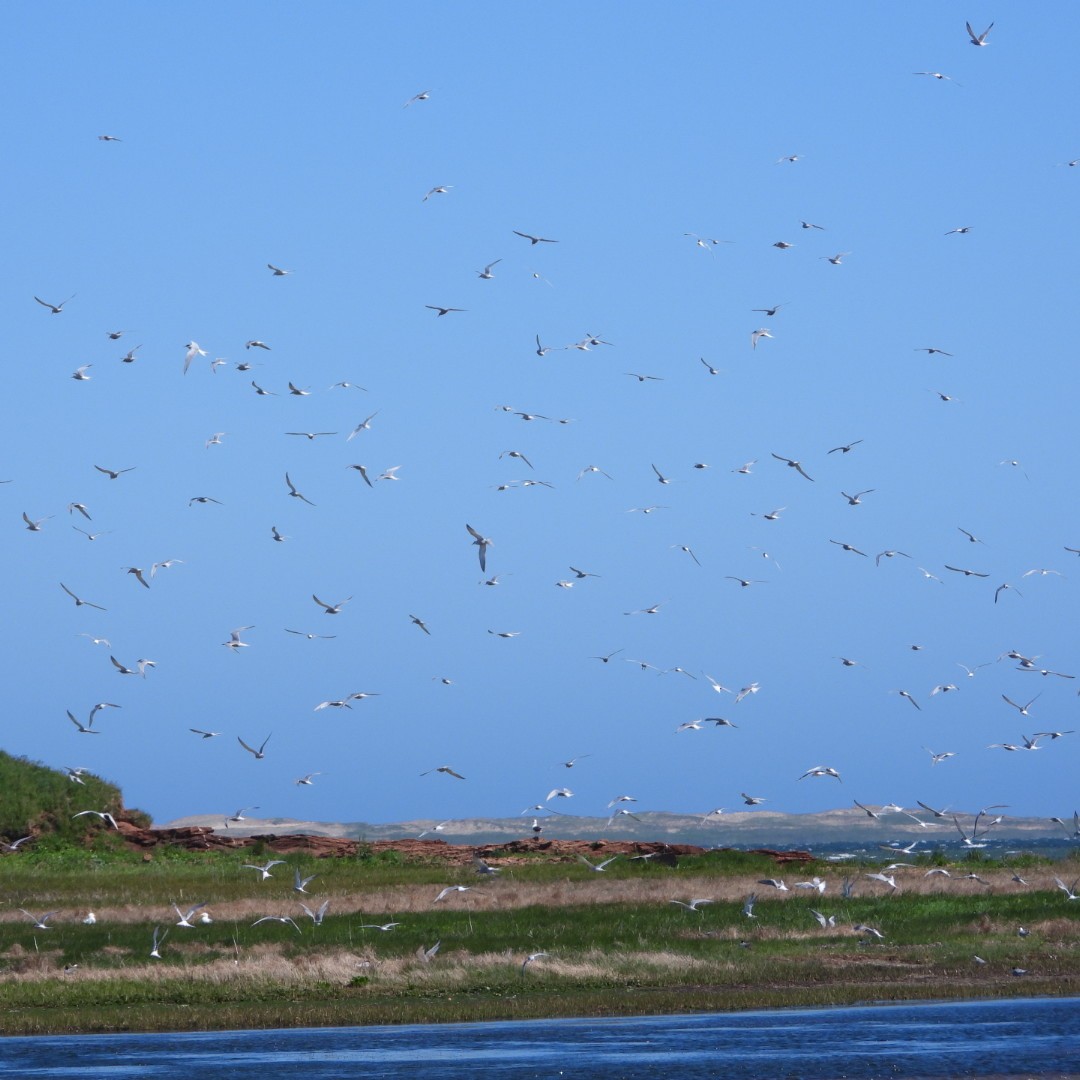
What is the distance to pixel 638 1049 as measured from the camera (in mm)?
29875

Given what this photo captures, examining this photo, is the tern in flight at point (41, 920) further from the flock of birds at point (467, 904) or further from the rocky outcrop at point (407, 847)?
the rocky outcrop at point (407, 847)

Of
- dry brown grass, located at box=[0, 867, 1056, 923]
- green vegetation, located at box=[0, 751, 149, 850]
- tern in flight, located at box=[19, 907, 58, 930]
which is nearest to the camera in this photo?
tern in flight, located at box=[19, 907, 58, 930]

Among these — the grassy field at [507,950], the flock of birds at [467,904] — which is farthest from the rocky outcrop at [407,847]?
the flock of birds at [467,904]

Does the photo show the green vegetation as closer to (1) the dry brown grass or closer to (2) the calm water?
(1) the dry brown grass

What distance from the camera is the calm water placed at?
2783cm

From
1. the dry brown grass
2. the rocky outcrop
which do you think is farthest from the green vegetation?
the dry brown grass

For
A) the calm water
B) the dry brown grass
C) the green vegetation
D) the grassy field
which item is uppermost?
the green vegetation

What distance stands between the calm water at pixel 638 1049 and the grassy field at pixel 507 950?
1086mm

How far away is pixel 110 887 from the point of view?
162 ft

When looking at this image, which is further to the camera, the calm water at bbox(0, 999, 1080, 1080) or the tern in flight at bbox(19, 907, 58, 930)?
the tern in flight at bbox(19, 907, 58, 930)

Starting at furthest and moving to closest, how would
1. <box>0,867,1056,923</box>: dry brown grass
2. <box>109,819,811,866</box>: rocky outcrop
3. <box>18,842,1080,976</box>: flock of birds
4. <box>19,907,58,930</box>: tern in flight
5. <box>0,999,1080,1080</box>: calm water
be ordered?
<box>109,819,811,866</box>: rocky outcrop < <box>0,867,1056,923</box>: dry brown grass < <box>19,907,58,930</box>: tern in flight < <box>18,842,1080,976</box>: flock of birds < <box>0,999,1080,1080</box>: calm water

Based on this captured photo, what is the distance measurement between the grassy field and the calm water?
1086 mm

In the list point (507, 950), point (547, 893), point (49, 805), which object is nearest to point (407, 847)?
point (49, 805)

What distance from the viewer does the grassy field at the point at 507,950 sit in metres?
Answer: 34.4
